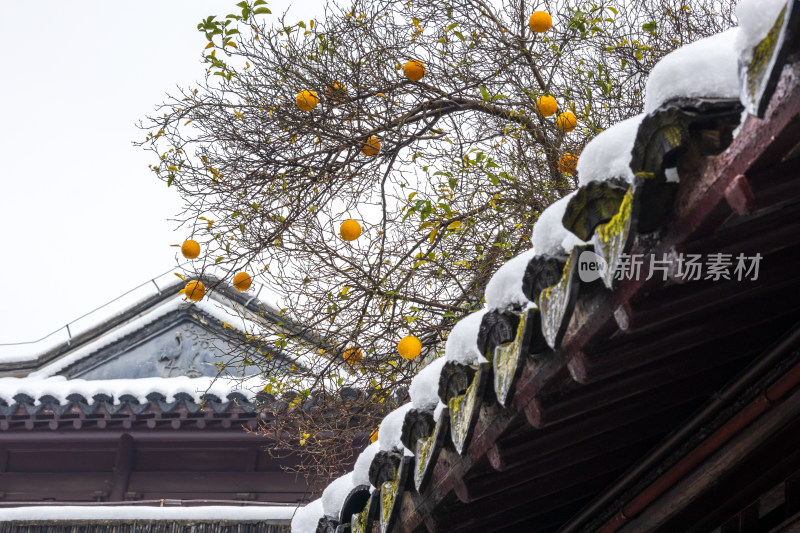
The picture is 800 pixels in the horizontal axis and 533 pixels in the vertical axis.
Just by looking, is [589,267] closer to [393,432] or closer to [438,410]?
[438,410]

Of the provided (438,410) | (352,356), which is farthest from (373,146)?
(438,410)

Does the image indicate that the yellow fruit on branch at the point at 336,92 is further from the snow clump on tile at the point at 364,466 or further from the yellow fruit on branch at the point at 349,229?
the snow clump on tile at the point at 364,466

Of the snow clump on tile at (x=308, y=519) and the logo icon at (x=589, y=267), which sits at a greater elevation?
Answer: the snow clump on tile at (x=308, y=519)

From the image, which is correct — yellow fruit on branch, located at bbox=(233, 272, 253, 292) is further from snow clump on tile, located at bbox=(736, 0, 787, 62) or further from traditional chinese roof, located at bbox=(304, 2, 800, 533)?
snow clump on tile, located at bbox=(736, 0, 787, 62)

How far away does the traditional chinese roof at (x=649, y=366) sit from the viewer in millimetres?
1216

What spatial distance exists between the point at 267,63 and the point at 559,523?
3303mm

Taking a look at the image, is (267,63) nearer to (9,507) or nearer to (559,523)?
(559,523)

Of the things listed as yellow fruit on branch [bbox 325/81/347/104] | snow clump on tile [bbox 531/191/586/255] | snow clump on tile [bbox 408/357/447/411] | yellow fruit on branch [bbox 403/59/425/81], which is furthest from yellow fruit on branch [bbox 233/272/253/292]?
snow clump on tile [bbox 531/191/586/255]

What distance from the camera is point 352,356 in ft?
15.0

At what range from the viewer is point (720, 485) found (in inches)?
91.2

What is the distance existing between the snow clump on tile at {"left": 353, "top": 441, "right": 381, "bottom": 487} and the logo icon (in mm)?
1294

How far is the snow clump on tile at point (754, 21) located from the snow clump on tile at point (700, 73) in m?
0.06

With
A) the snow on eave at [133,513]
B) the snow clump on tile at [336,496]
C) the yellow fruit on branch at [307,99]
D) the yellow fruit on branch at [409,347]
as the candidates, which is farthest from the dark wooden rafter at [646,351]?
the snow on eave at [133,513]

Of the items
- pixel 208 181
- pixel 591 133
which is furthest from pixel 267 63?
pixel 591 133
